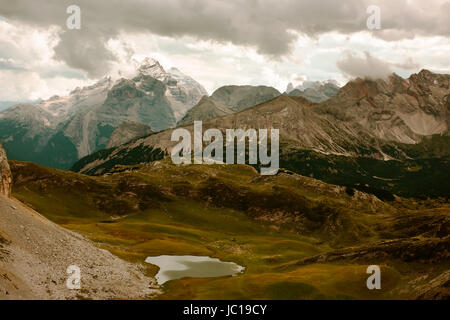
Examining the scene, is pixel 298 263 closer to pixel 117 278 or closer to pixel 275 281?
pixel 275 281

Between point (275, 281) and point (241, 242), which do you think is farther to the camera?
point (241, 242)

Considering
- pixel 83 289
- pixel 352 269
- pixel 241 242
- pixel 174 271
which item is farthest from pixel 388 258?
pixel 241 242

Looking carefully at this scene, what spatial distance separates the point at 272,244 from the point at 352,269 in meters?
74.5

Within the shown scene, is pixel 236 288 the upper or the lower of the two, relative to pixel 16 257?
lower

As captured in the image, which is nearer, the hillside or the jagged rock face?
the hillside

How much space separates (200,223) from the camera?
197250mm

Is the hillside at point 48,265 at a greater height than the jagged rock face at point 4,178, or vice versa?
the jagged rock face at point 4,178

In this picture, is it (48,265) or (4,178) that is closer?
(48,265)

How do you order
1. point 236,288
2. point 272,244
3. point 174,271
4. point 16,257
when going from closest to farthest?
point 16,257, point 236,288, point 174,271, point 272,244

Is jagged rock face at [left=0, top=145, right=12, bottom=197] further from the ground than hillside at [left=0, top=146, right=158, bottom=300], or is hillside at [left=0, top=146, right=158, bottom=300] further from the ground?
jagged rock face at [left=0, top=145, right=12, bottom=197]

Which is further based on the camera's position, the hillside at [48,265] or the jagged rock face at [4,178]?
the jagged rock face at [4,178]

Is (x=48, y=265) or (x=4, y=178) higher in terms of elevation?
(x=4, y=178)
